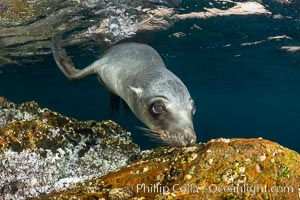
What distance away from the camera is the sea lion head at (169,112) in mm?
3578

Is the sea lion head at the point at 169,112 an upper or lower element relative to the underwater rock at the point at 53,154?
upper

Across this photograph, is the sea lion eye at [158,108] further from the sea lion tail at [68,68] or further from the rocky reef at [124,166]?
the sea lion tail at [68,68]

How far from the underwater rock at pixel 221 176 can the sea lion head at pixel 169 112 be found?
67 cm

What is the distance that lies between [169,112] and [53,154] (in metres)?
1.74

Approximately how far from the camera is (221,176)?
2369 mm

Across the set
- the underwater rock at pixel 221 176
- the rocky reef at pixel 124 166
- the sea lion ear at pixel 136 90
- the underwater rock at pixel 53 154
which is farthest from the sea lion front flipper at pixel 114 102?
the underwater rock at pixel 221 176

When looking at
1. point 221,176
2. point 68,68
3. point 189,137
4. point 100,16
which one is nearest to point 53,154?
point 189,137

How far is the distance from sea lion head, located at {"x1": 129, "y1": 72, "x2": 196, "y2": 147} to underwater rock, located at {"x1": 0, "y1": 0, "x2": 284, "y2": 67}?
6430 mm

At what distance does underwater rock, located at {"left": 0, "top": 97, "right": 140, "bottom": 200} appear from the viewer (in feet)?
12.9

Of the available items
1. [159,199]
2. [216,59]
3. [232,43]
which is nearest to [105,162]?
[159,199]

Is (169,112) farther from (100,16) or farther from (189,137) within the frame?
(100,16)

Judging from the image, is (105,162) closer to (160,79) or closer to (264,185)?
(160,79)

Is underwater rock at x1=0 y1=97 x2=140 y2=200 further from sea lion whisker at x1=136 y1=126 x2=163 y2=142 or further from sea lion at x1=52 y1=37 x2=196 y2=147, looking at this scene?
sea lion whisker at x1=136 y1=126 x2=163 y2=142

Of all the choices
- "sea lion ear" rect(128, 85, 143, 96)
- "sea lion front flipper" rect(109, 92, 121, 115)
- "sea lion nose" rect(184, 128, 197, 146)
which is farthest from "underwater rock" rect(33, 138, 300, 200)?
"sea lion front flipper" rect(109, 92, 121, 115)
